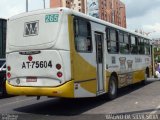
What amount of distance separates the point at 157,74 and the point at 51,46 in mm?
16739

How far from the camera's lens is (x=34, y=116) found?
10273 mm

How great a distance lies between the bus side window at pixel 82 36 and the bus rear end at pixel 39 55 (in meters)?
0.56

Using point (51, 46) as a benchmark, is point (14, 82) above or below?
below

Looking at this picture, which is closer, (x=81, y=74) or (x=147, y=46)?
(x=81, y=74)

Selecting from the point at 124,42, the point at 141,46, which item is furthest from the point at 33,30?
the point at 141,46

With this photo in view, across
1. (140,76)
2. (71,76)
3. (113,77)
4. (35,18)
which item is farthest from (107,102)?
(140,76)

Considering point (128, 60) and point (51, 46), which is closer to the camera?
point (51, 46)

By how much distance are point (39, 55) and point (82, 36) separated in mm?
1540

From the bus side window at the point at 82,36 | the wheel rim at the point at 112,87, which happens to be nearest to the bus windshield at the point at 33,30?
the bus side window at the point at 82,36

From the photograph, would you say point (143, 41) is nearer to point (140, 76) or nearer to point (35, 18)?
point (140, 76)

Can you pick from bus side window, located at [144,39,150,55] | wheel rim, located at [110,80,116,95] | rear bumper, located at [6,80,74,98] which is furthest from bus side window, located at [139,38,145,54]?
rear bumper, located at [6,80,74,98]

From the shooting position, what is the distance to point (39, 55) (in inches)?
424

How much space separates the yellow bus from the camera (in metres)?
10.4

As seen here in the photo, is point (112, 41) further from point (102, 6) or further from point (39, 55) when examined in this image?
point (102, 6)
